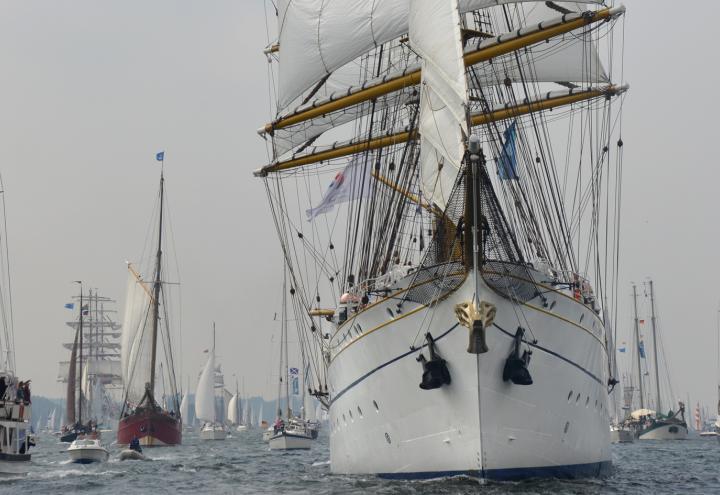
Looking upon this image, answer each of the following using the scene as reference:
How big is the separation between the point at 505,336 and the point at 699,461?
26920 millimetres

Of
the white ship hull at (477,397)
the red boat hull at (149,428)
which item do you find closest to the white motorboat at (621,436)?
the red boat hull at (149,428)

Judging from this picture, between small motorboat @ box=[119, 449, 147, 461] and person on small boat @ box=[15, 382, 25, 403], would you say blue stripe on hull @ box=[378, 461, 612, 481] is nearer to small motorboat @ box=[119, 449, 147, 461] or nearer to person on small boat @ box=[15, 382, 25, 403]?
person on small boat @ box=[15, 382, 25, 403]

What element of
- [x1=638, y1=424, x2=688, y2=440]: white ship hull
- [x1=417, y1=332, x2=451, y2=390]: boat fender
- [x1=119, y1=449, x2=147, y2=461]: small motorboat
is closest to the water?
[x1=417, y1=332, x2=451, y2=390]: boat fender

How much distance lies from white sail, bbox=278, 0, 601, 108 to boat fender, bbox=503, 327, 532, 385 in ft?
58.3

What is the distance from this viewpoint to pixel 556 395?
1145 inches

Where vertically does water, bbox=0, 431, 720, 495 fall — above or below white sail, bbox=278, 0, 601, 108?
below

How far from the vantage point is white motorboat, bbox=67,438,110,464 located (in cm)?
5497

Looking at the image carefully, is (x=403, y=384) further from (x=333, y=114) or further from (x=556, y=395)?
(x=333, y=114)

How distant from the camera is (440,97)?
1187 inches

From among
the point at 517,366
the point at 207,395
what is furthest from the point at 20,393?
the point at 207,395

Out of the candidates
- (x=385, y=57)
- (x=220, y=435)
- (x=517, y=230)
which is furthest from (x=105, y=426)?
(x=517, y=230)

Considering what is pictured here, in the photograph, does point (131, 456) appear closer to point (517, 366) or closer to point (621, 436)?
point (517, 366)

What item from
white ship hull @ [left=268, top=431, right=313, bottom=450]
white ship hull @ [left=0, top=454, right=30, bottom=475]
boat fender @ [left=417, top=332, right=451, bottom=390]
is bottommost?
white ship hull @ [left=0, top=454, right=30, bottom=475]

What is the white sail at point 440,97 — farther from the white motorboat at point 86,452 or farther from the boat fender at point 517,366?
the white motorboat at point 86,452
